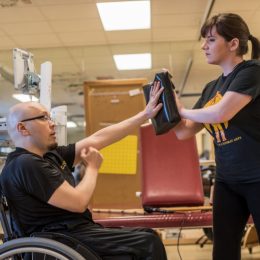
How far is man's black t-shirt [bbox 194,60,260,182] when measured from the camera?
1.44 m

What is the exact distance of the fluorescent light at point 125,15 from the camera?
4805mm

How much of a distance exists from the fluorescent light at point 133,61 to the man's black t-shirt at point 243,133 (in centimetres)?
559

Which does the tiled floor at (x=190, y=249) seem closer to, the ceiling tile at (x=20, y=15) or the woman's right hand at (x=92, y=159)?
the woman's right hand at (x=92, y=159)

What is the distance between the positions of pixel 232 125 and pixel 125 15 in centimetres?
396

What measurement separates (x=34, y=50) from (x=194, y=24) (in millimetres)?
2775

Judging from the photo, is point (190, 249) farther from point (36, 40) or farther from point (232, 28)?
point (36, 40)

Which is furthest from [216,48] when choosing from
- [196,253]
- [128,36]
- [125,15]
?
[128,36]

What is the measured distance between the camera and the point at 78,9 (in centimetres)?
494

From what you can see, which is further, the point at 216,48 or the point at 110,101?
the point at 110,101

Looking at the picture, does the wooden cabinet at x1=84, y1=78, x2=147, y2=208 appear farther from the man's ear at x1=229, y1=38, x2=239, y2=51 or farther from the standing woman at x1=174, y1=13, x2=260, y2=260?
the man's ear at x1=229, y1=38, x2=239, y2=51

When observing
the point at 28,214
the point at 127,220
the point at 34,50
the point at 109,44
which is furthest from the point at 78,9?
the point at 28,214

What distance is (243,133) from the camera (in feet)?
4.81

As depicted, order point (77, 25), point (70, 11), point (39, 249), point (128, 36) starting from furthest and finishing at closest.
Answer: point (128, 36)
point (77, 25)
point (70, 11)
point (39, 249)

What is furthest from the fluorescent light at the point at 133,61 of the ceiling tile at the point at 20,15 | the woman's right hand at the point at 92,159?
the woman's right hand at the point at 92,159
